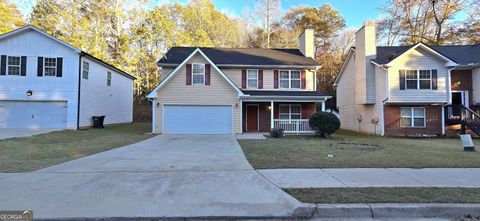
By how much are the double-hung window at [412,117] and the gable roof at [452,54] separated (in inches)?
141

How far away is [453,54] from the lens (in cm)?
2092

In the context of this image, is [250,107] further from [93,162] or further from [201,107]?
[93,162]

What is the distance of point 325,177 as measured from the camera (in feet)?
21.4

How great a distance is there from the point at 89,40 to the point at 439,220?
3440cm

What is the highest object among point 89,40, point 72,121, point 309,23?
point 309,23

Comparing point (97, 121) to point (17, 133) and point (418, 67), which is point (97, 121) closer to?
point (17, 133)

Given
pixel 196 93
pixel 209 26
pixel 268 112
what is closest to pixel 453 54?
pixel 268 112

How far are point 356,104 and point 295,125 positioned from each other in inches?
256

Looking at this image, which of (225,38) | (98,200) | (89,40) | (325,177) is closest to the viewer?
(98,200)

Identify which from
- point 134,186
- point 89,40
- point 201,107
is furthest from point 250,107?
point 89,40

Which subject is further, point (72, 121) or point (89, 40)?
point (89, 40)

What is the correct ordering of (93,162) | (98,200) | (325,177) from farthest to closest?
(93,162), (325,177), (98,200)

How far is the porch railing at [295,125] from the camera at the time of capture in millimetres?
19000

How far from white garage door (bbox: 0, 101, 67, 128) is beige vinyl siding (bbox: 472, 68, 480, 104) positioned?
27.5 meters
